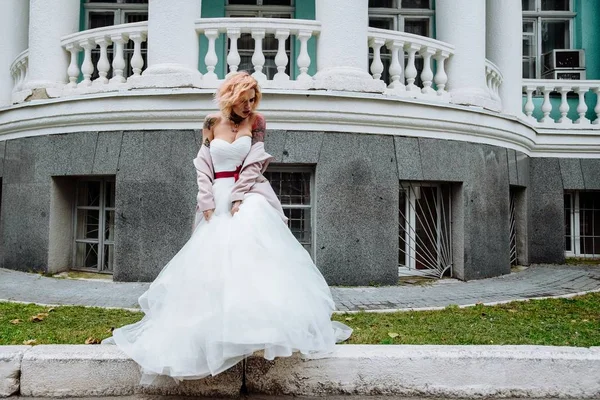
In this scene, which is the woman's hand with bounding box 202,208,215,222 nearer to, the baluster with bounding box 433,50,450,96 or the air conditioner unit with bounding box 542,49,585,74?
the baluster with bounding box 433,50,450,96

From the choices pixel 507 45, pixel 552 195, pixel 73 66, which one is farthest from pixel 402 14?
Result: pixel 73 66

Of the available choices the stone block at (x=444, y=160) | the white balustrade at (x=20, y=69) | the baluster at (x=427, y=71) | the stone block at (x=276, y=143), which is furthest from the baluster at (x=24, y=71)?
the stone block at (x=444, y=160)

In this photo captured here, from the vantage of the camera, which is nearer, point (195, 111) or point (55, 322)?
point (55, 322)

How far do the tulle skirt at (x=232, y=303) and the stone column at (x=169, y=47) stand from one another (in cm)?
429

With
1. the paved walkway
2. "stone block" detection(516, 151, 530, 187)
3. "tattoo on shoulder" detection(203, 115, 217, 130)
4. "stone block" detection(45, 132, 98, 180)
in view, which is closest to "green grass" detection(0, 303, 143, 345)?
the paved walkway

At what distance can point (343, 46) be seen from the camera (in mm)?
7664

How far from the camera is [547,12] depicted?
12.1 meters

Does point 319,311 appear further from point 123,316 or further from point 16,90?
point 16,90

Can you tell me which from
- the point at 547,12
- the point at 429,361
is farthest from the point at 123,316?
the point at 547,12

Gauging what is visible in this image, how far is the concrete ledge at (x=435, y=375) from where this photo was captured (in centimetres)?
354

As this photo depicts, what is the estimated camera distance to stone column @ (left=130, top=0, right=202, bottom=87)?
25.0 feet

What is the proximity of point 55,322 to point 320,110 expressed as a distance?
172 inches

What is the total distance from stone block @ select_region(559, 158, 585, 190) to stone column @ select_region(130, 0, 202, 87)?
25.1ft

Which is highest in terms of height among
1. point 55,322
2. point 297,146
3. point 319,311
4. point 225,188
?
point 297,146
